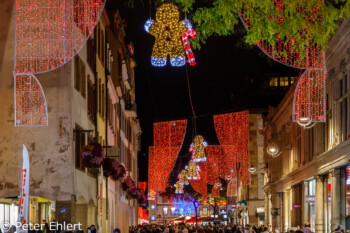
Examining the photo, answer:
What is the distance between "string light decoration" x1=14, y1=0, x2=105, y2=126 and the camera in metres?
23.2

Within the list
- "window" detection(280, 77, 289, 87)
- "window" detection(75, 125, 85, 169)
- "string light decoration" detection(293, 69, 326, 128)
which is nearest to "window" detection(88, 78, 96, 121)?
"window" detection(75, 125, 85, 169)

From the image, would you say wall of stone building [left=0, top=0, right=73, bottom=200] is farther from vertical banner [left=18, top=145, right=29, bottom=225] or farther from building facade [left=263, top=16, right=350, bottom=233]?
vertical banner [left=18, top=145, right=29, bottom=225]

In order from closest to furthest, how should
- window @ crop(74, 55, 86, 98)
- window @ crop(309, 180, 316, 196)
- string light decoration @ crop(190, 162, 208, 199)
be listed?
window @ crop(74, 55, 86, 98) → window @ crop(309, 180, 316, 196) → string light decoration @ crop(190, 162, 208, 199)

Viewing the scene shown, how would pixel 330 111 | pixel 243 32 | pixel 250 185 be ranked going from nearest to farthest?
pixel 243 32 → pixel 330 111 → pixel 250 185

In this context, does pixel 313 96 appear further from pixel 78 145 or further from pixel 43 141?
pixel 43 141

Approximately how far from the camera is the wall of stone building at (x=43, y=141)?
1036 inches

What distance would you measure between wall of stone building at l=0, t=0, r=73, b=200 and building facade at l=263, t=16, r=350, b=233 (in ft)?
35.9

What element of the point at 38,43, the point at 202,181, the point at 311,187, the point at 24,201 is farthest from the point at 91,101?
the point at 202,181

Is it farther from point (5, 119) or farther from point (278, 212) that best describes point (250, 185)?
point (5, 119)

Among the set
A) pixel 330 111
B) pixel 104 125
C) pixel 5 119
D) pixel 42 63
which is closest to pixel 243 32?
pixel 42 63

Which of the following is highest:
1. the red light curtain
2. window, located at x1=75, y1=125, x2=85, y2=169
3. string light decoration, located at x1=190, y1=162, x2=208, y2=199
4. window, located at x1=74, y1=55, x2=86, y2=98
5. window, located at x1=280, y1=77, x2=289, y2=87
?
window, located at x1=280, y1=77, x2=289, y2=87

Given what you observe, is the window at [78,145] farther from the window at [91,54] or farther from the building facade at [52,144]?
the window at [91,54]

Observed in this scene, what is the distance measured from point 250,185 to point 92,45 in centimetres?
4479

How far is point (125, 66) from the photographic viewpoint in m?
55.6
